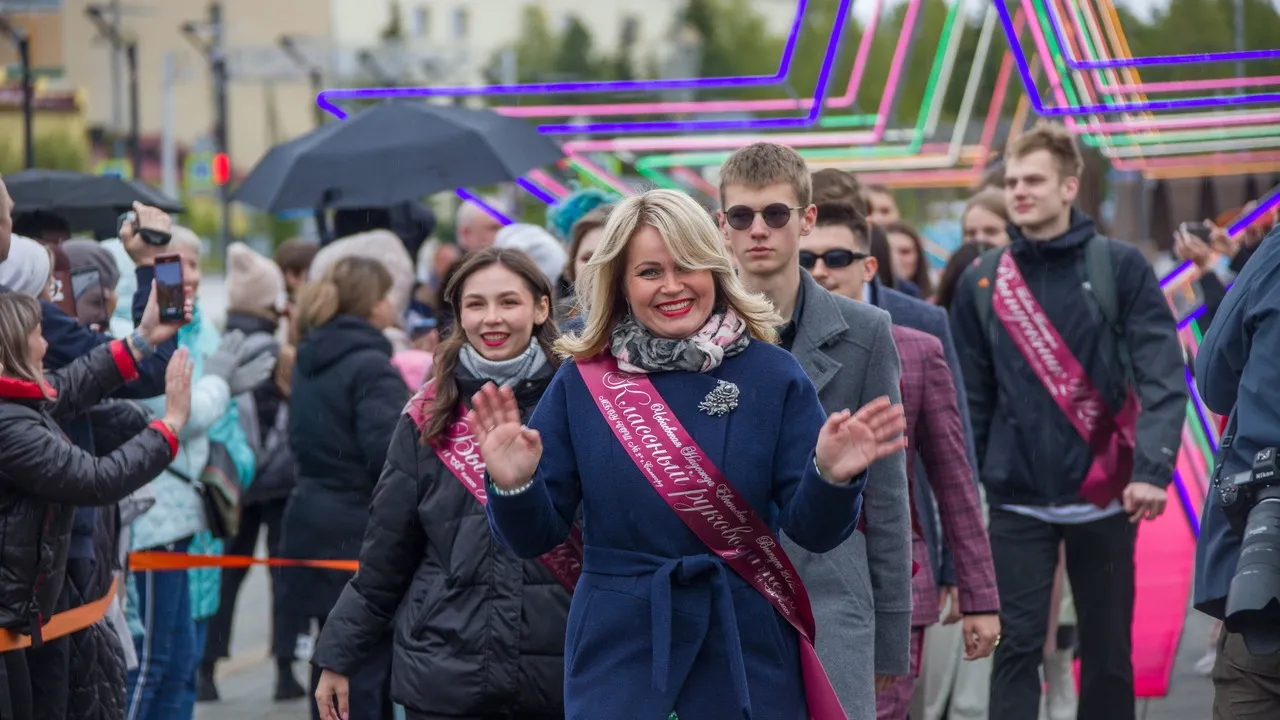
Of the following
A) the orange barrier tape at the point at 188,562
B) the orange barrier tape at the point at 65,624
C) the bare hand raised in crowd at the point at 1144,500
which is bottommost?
the orange barrier tape at the point at 65,624

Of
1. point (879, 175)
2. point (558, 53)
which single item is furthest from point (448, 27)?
point (879, 175)

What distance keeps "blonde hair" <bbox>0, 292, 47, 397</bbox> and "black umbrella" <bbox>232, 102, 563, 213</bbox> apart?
3.49 metres

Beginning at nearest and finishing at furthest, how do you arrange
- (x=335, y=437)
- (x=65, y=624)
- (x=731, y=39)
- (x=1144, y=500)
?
(x=65, y=624) < (x=1144, y=500) < (x=335, y=437) < (x=731, y=39)

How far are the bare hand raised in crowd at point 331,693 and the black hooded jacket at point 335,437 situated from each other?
1.82m

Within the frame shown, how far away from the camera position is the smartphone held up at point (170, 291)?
5594 millimetres

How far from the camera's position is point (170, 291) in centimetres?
562

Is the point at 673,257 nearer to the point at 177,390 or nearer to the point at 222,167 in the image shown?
the point at 177,390

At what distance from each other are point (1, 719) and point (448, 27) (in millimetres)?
87046

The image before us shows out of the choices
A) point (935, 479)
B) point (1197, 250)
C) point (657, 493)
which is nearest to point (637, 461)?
point (657, 493)

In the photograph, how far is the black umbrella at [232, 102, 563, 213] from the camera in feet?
28.2

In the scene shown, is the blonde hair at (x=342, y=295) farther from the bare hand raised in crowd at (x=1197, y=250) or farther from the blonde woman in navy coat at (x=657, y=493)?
the bare hand raised in crowd at (x=1197, y=250)

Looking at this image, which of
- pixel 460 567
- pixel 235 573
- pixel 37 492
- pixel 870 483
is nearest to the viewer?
pixel 870 483

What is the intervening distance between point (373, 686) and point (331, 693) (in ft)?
0.93


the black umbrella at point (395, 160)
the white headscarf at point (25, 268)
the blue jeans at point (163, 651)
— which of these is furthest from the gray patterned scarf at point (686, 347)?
the black umbrella at point (395, 160)
